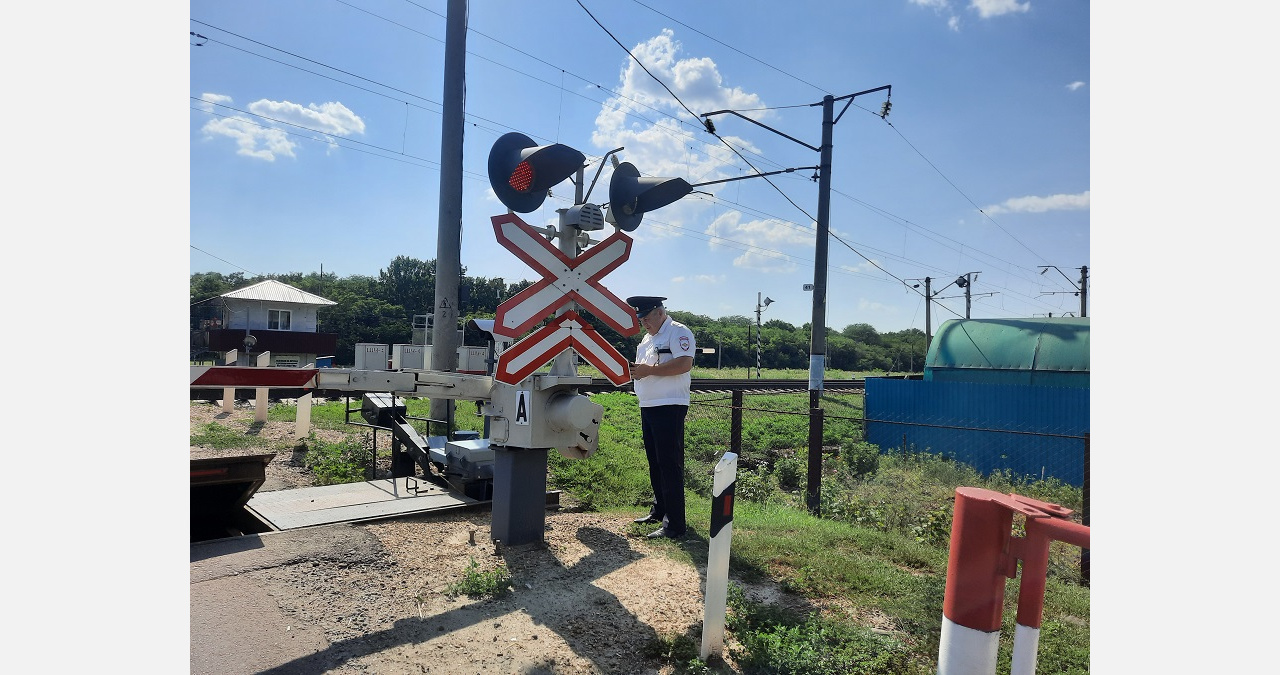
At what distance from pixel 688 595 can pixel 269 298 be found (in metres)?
31.5

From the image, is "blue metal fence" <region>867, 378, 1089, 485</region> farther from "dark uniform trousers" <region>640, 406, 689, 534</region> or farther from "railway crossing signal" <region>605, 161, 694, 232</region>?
"railway crossing signal" <region>605, 161, 694, 232</region>

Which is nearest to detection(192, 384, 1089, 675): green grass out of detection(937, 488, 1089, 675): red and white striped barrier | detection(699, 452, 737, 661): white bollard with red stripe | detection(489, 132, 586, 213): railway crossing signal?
detection(699, 452, 737, 661): white bollard with red stripe

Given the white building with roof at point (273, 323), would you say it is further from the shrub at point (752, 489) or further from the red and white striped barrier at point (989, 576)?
the red and white striped barrier at point (989, 576)

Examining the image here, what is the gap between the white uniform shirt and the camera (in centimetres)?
459

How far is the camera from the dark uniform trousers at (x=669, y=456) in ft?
14.9

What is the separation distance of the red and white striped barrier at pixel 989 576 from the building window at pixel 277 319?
32.8 metres

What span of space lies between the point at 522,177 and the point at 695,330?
2739 centimetres

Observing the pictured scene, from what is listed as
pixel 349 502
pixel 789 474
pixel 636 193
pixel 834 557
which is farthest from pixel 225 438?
pixel 834 557

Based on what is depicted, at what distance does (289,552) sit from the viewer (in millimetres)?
3836

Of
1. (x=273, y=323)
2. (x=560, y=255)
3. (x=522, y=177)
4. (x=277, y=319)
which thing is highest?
(x=522, y=177)

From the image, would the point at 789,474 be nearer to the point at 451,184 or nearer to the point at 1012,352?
the point at 451,184

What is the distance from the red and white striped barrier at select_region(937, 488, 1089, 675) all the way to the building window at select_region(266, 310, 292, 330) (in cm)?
3281

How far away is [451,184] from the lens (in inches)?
293

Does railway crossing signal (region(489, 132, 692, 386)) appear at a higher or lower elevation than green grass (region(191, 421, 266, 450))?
higher
